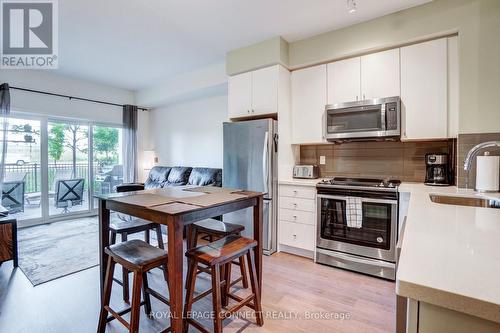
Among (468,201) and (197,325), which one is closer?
(197,325)

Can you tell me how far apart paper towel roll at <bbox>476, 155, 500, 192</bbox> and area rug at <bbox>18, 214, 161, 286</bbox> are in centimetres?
386

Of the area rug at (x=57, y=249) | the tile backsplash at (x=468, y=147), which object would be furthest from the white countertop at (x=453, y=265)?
the area rug at (x=57, y=249)

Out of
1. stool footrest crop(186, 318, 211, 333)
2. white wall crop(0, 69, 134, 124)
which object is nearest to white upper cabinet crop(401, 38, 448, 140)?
stool footrest crop(186, 318, 211, 333)

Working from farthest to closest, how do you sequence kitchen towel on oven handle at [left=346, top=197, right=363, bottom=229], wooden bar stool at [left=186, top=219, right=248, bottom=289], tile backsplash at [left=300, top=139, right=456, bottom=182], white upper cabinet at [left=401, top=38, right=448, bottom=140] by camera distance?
tile backsplash at [left=300, top=139, right=456, bottom=182], kitchen towel on oven handle at [left=346, top=197, right=363, bottom=229], white upper cabinet at [left=401, top=38, right=448, bottom=140], wooden bar stool at [left=186, top=219, right=248, bottom=289]

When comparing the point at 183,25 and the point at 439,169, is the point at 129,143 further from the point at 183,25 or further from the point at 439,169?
the point at 439,169

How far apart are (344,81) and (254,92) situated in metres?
1.12

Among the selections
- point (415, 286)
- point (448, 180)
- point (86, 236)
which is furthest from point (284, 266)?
point (86, 236)

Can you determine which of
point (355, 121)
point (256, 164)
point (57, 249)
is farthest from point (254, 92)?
point (57, 249)

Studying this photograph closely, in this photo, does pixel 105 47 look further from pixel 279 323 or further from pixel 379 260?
pixel 379 260

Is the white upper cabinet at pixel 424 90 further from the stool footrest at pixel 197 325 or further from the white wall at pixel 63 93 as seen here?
the white wall at pixel 63 93

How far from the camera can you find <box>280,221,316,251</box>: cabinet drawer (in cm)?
292

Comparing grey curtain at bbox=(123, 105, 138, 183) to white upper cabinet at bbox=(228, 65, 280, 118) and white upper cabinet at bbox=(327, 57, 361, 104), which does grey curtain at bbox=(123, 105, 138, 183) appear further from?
white upper cabinet at bbox=(327, 57, 361, 104)

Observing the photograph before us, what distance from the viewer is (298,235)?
3.01 meters

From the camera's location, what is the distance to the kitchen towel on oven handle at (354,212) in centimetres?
256
